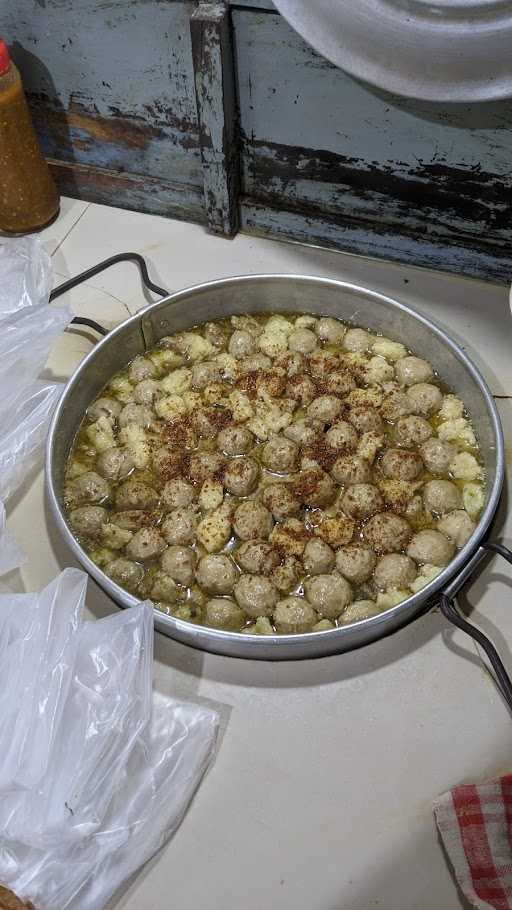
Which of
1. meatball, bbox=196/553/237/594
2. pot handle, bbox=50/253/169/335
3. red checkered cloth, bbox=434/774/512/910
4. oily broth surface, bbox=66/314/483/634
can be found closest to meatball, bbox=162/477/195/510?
oily broth surface, bbox=66/314/483/634

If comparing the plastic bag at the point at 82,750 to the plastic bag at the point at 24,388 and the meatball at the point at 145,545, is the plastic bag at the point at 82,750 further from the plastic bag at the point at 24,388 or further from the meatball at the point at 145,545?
the plastic bag at the point at 24,388

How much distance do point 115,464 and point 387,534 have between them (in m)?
0.49

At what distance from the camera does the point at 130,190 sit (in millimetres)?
1764

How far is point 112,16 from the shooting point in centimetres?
146

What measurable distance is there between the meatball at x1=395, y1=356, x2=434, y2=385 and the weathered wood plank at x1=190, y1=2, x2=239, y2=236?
0.58 m

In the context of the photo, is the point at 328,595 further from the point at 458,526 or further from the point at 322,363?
the point at 322,363

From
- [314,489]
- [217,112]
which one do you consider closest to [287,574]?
[314,489]

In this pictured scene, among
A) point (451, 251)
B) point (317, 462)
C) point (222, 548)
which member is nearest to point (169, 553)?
point (222, 548)

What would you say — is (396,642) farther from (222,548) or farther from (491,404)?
(491,404)

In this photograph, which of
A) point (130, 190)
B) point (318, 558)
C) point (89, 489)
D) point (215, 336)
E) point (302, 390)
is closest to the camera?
point (318, 558)

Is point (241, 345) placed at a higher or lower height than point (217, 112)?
lower

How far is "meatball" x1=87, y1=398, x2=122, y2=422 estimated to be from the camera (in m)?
1.39

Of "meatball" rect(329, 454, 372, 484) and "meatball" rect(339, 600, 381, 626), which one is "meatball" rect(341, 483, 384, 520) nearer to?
"meatball" rect(329, 454, 372, 484)

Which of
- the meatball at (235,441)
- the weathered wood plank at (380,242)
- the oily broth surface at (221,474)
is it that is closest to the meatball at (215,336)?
the oily broth surface at (221,474)
